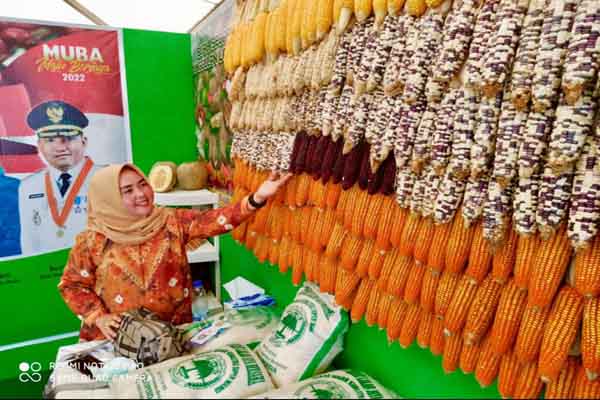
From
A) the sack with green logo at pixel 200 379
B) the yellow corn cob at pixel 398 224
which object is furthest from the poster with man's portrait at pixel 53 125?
the yellow corn cob at pixel 398 224

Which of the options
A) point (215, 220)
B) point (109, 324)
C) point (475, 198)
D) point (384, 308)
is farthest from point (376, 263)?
point (109, 324)

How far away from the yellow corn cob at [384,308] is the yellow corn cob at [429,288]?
17 centimetres

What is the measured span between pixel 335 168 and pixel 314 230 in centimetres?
32

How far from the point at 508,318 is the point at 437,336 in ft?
0.88

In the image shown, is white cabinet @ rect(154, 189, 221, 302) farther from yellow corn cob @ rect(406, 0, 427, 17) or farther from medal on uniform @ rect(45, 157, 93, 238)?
yellow corn cob @ rect(406, 0, 427, 17)

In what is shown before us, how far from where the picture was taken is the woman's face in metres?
2.15

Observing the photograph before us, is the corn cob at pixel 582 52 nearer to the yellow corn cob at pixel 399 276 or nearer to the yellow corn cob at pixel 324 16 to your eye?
the yellow corn cob at pixel 399 276

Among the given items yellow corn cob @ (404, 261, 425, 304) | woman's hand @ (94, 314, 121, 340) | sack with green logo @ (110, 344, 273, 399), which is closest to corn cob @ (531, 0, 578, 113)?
yellow corn cob @ (404, 261, 425, 304)

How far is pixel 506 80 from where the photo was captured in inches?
37.7

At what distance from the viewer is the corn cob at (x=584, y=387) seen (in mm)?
896

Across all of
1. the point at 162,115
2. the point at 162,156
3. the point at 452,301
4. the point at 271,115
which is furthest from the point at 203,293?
the point at 452,301

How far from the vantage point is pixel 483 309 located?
3.48ft

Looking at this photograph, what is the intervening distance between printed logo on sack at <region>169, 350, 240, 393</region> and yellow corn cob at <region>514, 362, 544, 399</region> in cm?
100

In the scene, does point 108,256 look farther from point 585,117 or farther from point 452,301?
point 585,117
